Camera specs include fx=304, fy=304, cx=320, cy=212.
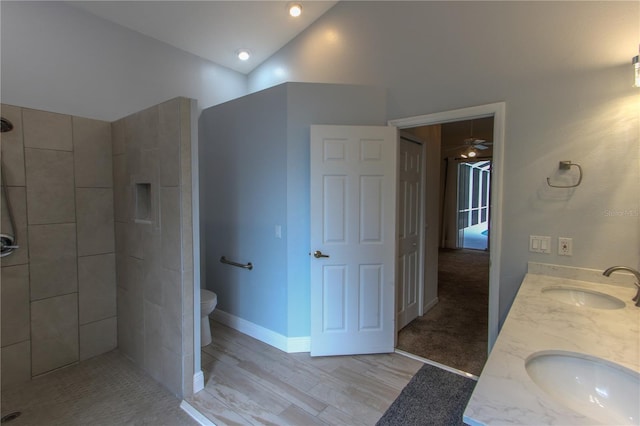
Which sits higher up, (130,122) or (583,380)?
(130,122)

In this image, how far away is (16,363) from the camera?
7.46ft

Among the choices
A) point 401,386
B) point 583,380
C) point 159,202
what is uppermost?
point 159,202

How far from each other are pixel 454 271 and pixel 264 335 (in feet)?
13.8

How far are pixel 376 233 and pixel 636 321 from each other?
5.35 feet

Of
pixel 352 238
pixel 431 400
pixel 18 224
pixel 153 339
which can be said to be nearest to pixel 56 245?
pixel 18 224

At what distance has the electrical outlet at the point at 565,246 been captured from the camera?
6.50 ft

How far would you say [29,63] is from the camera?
2.40 metres

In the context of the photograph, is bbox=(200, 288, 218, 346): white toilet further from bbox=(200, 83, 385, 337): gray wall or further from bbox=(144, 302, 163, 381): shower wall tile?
bbox=(144, 302, 163, 381): shower wall tile

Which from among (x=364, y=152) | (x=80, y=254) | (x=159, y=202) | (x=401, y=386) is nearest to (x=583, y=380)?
(x=401, y=386)

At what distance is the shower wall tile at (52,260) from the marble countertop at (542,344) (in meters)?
3.03

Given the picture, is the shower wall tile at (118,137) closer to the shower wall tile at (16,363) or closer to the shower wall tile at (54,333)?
the shower wall tile at (54,333)

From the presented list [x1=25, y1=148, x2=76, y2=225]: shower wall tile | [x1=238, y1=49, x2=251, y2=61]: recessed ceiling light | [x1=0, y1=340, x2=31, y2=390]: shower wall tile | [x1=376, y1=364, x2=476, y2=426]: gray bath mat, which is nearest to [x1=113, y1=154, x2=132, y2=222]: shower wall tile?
[x1=25, y1=148, x2=76, y2=225]: shower wall tile

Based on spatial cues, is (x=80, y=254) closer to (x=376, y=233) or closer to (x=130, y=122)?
(x=130, y=122)

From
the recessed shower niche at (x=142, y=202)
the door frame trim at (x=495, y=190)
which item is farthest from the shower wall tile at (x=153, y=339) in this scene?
the door frame trim at (x=495, y=190)
